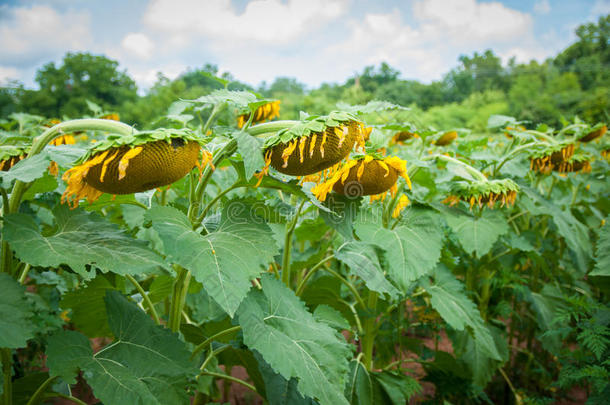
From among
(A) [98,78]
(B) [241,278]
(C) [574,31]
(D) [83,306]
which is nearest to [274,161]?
(B) [241,278]

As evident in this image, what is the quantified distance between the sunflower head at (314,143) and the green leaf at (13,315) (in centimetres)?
56

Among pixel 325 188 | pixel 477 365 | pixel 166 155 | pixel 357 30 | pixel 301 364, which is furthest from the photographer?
pixel 357 30

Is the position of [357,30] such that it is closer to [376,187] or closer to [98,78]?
[98,78]

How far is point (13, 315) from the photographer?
2.48ft

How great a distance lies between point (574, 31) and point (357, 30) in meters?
18.5

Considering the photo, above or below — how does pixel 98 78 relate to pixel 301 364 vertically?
above

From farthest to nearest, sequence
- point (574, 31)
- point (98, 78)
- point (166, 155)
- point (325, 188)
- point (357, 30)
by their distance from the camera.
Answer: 1. point (574, 31)
2. point (98, 78)
3. point (357, 30)
4. point (325, 188)
5. point (166, 155)

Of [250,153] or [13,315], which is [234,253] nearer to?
[250,153]

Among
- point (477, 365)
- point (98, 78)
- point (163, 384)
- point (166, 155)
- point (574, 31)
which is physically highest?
point (574, 31)

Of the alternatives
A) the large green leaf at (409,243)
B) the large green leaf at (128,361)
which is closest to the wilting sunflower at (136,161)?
the large green leaf at (128,361)

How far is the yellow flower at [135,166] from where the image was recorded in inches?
29.4

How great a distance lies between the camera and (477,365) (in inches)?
77.2

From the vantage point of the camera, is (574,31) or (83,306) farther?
(574,31)

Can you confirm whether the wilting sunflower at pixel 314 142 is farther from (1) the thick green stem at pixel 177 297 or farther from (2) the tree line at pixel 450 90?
(2) the tree line at pixel 450 90
